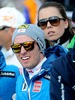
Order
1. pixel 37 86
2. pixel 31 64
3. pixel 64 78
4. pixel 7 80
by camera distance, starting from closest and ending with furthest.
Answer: pixel 64 78, pixel 37 86, pixel 31 64, pixel 7 80

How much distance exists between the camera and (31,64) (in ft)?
12.6

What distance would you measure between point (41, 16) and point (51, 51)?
3.17 ft

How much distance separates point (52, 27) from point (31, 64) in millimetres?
977

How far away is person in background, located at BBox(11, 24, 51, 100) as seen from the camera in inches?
147

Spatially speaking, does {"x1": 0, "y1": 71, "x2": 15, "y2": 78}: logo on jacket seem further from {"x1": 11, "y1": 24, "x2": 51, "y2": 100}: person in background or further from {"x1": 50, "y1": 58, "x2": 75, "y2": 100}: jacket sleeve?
{"x1": 50, "y1": 58, "x2": 75, "y2": 100}: jacket sleeve

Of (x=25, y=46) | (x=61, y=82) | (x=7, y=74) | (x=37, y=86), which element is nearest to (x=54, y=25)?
(x=7, y=74)

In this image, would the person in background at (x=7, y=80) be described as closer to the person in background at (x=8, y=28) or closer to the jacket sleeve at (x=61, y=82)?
the person in background at (x=8, y=28)

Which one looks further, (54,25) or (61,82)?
(54,25)

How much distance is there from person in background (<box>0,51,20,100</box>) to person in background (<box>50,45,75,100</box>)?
1020 millimetres

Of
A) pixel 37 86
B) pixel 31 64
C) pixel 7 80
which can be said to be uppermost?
pixel 31 64

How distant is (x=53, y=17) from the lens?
4.76 m

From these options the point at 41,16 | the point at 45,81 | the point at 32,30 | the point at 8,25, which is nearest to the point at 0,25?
the point at 8,25

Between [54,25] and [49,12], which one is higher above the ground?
[49,12]

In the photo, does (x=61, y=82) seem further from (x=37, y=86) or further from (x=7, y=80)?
(x=7, y=80)
